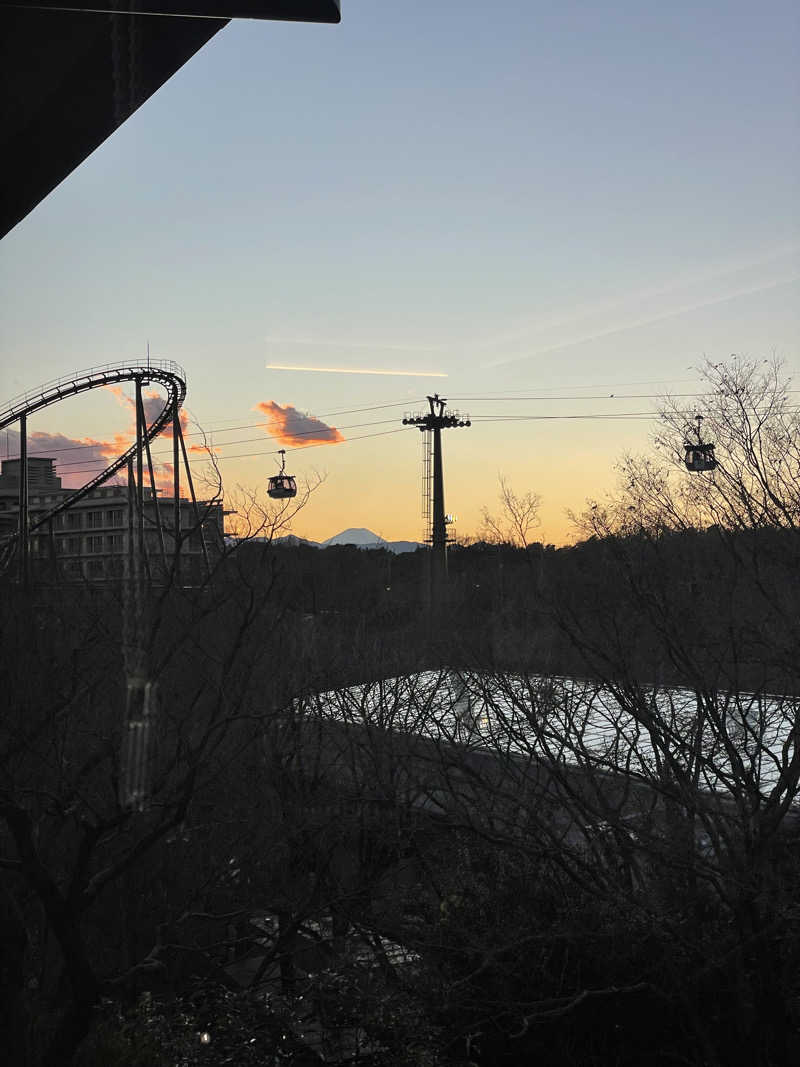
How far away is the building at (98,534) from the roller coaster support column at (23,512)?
386 millimetres

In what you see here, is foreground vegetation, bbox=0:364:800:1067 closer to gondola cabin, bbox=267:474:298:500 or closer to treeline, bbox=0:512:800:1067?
treeline, bbox=0:512:800:1067

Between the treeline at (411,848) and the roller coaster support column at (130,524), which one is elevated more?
the roller coaster support column at (130,524)

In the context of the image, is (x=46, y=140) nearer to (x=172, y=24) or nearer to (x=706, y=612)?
(x=172, y=24)

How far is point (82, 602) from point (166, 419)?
11247 millimetres

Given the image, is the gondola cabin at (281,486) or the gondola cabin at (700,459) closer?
the gondola cabin at (700,459)

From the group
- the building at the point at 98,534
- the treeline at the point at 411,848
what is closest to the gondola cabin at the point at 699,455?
the treeline at the point at 411,848

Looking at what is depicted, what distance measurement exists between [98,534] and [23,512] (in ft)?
15.3

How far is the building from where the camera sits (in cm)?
941

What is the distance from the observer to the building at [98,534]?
941cm

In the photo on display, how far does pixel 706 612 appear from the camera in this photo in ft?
27.5

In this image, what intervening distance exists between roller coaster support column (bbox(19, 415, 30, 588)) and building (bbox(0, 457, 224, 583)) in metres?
0.39

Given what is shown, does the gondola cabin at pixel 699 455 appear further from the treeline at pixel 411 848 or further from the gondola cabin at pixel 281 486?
the gondola cabin at pixel 281 486


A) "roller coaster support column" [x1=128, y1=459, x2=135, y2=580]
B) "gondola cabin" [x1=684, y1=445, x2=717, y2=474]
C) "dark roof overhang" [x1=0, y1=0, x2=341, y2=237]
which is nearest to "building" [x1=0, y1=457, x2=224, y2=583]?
A: "roller coaster support column" [x1=128, y1=459, x2=135, y2=580]

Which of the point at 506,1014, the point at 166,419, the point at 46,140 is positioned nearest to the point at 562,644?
the point at 506,1014
